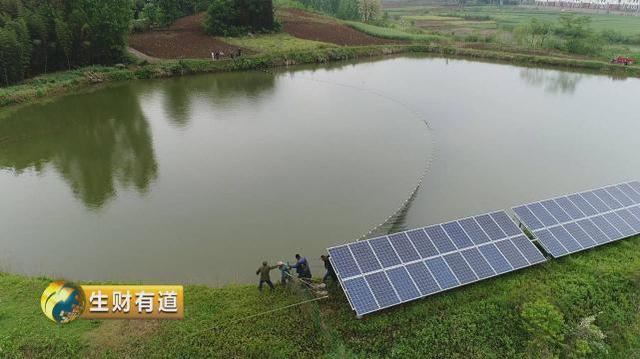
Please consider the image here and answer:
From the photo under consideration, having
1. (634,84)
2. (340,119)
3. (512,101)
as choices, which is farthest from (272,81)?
(634,84)

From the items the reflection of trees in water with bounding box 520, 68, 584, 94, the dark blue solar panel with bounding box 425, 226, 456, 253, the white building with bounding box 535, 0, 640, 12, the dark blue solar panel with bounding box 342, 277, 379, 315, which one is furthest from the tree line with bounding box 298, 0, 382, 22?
the white building with bounding box 535, 0, 640, 12

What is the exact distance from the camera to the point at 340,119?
2564 centimetres

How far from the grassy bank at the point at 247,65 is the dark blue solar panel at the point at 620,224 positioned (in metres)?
32.8

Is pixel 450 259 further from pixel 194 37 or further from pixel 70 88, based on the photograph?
pixel 194 37

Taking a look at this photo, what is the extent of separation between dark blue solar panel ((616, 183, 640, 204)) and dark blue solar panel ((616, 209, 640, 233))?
905 millimetres

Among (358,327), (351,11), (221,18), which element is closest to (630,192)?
(358,327)

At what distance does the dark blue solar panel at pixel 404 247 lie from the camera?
443 inches

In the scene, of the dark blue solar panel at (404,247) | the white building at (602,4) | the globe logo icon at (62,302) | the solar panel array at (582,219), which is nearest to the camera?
the globe logo icon at (62,302)

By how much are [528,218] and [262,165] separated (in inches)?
448

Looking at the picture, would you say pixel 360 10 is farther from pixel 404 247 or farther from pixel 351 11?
pixel 404 247

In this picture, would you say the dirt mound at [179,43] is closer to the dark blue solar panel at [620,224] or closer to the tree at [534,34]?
the tree at [534,34]

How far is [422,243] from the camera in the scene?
38.5ft

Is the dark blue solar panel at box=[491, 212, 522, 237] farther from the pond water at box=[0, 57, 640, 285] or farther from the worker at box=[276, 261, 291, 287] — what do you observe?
the worker at box=[276, 261, 291, 287]

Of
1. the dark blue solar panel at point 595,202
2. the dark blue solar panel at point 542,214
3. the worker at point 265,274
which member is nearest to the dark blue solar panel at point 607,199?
the dark blue solar panel at point 595,202
